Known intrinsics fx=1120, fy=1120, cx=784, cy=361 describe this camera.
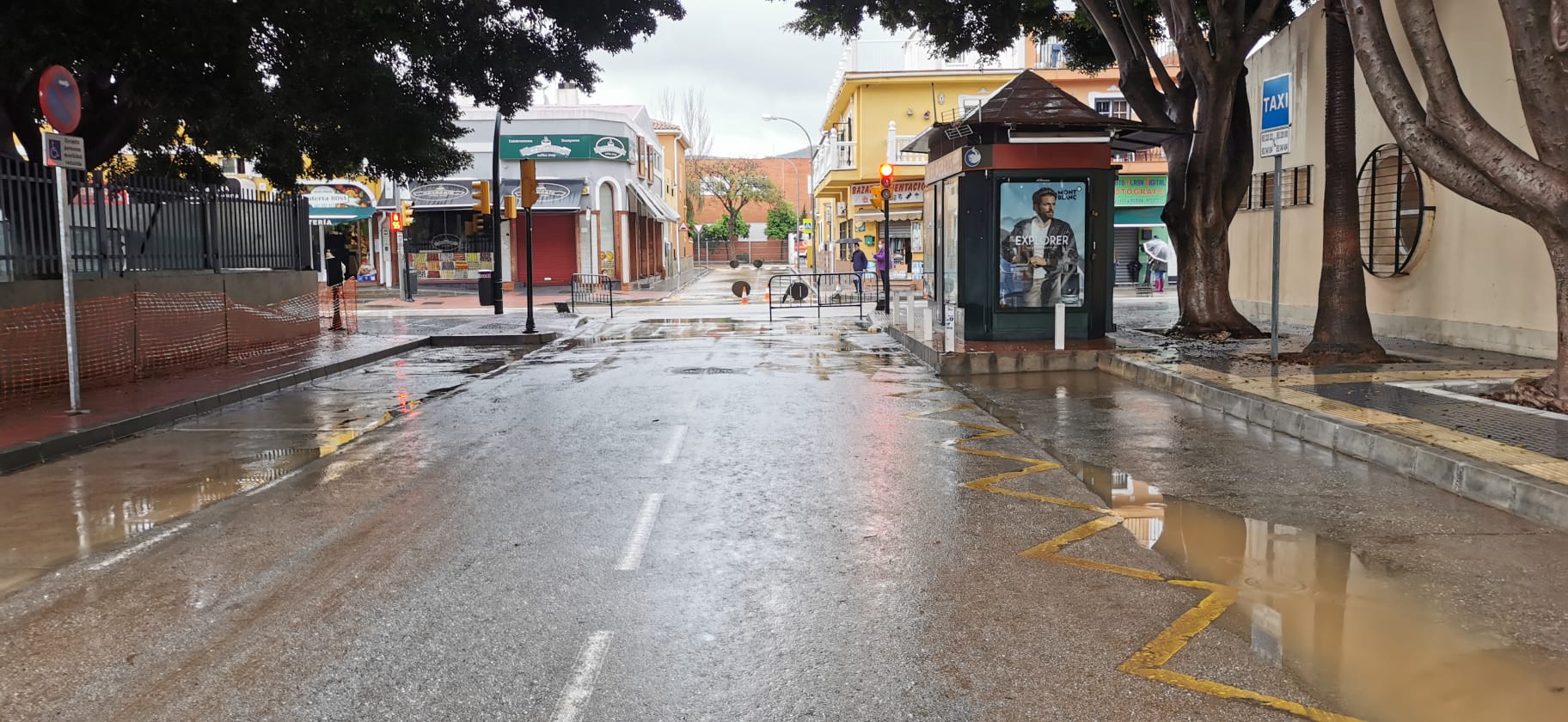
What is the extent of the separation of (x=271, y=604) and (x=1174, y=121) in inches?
667

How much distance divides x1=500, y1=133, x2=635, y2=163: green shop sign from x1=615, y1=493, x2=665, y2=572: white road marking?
119 ft

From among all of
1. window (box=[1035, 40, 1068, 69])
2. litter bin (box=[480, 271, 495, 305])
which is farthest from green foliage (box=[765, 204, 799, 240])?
litter bin (box=[480, 271, 495, 305])

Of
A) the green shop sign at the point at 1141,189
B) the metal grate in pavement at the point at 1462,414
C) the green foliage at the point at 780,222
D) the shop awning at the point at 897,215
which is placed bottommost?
the metal grate in pavement at the point at 1462,414

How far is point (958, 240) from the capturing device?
56.6 ft

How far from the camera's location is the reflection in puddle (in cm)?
420

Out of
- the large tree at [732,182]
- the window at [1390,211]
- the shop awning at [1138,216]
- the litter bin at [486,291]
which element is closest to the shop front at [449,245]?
the litter bin at [486,291]

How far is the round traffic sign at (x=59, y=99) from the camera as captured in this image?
32.7ft

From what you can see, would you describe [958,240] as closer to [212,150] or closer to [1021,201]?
[1021,201]

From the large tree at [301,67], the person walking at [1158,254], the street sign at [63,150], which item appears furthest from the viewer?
the person walking at [1158,254]

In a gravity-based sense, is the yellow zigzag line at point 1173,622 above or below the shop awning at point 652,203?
below

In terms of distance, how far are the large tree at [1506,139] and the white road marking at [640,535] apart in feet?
25.9

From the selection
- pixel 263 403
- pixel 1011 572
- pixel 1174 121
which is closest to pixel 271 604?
pixel 1011 572

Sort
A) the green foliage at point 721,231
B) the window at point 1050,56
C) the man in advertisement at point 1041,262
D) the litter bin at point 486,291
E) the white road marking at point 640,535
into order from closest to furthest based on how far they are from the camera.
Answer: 1. the white road marking at point 640,535
2. the man in advertisement at point 1041,262
3. the litter bin at point 486,291
4. the window at point 1050,56
5. the green foliage at point 721,231

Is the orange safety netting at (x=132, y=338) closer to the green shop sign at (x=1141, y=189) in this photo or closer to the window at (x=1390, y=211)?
the window at (x=1390, y=211)
